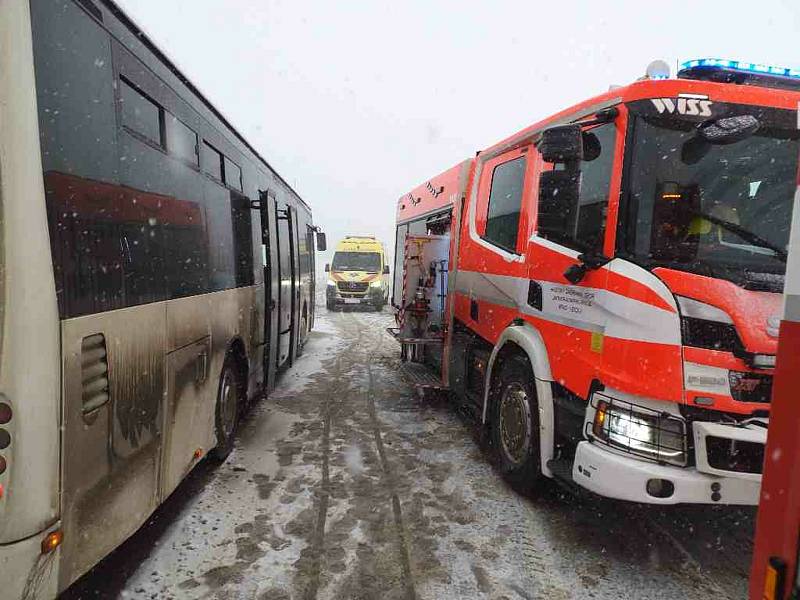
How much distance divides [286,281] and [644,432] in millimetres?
5666

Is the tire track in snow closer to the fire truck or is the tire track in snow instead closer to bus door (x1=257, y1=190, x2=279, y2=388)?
the fire truck

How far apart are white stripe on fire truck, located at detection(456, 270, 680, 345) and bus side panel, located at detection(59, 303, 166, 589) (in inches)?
102

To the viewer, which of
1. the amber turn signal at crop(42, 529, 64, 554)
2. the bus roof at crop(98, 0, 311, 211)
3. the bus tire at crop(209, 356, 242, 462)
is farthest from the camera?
the bus tire at crop(209, 356, 242, 462)

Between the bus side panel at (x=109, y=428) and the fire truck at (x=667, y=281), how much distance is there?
2530mm

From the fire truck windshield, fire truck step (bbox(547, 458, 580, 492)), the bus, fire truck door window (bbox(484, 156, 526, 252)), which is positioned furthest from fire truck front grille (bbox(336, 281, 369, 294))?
the fire truck windshield

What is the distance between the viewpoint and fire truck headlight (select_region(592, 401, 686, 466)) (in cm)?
285

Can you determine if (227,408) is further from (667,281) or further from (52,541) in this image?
(667,281)

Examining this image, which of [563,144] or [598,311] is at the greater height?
[563,144]

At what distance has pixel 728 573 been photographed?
3199mm

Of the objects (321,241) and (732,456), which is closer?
(732,456)

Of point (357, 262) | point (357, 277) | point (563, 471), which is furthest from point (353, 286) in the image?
point (563, 471)

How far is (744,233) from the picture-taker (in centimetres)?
301

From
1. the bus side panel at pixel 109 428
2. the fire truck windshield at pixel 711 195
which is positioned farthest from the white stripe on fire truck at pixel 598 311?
the bus side panel at pixel 109 428

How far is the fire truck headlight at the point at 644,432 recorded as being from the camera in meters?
2.85
